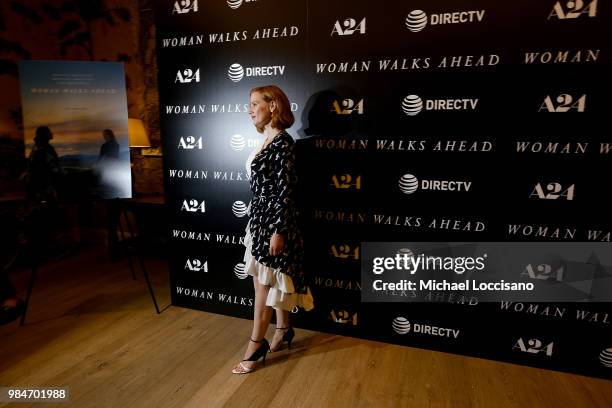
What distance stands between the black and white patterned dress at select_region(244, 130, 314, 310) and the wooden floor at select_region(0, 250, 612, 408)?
471 millimetres

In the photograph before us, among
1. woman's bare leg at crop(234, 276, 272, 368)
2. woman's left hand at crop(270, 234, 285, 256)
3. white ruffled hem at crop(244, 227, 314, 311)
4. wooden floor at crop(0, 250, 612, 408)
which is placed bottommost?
wooden floor at crop(0, 250, 612, 408)

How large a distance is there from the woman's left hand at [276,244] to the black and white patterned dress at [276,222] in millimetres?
29

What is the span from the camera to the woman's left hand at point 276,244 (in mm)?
2080

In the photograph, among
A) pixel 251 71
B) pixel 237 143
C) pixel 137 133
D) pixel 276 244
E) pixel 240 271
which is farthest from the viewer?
pixel 137 133

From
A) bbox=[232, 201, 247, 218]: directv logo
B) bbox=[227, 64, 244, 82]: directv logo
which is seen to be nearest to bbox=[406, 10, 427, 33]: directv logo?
bbox=[227, 64, 244, 82]: directv logo

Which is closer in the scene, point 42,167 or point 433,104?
point 433,104

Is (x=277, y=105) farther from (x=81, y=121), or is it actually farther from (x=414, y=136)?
(x=81, y=121)

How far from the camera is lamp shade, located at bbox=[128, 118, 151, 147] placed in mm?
4031

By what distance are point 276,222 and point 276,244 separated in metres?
0.12

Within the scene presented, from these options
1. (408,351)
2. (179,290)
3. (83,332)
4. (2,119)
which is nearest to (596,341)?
(408,351)

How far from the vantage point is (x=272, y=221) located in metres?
2.12

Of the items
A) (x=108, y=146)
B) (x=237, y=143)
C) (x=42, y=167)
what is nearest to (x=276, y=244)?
(x=237, y=143)

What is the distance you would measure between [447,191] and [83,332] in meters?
2.66

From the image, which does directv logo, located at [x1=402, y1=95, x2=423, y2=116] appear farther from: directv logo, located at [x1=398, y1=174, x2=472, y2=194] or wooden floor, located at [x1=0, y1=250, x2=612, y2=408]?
wooden floor, located at [x1=0, y1=250, x2=612, y2=408]
